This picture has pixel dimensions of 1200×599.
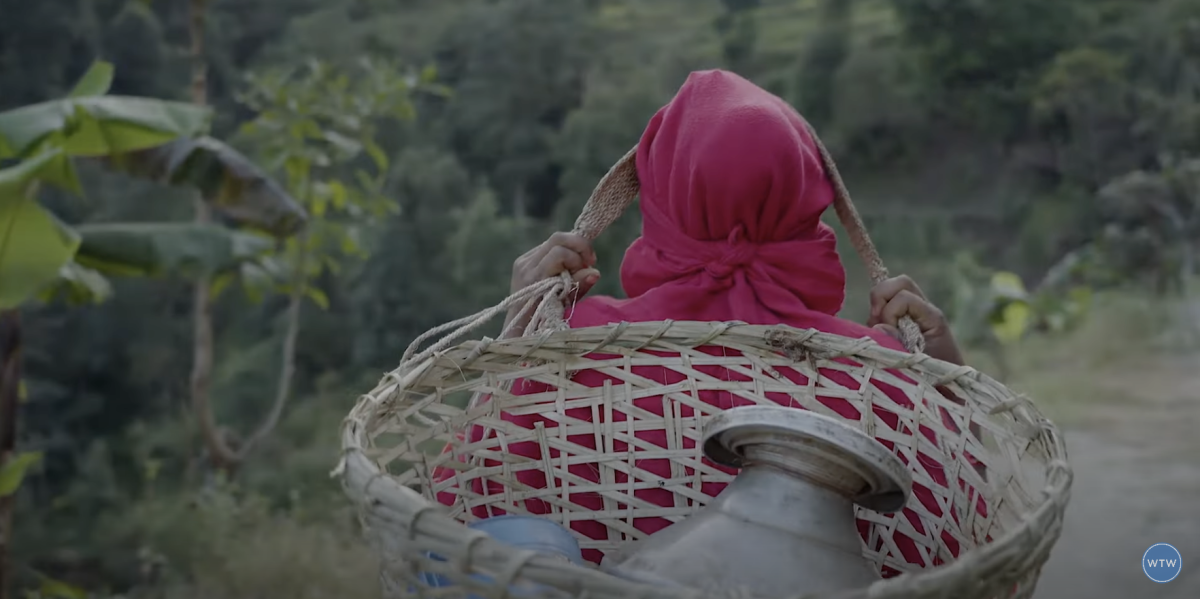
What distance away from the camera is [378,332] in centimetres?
258

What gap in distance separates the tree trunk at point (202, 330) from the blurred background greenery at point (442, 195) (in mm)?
13

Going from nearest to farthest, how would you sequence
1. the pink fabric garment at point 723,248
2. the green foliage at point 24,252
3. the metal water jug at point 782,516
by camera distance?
the metal water jug at point 782,516 → the pink fabric garment at point 723,248 → the green foliage at point 24,252

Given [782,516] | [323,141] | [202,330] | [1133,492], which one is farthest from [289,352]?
[782,516]

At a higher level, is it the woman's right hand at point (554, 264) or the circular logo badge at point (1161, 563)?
the woman's right hand at point (554, 264)

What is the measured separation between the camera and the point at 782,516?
59 centimetres

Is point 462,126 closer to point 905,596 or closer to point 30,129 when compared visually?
point 30,129

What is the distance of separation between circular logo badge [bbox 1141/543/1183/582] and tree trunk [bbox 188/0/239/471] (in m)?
1.89

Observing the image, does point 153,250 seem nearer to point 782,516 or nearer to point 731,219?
point 731,219

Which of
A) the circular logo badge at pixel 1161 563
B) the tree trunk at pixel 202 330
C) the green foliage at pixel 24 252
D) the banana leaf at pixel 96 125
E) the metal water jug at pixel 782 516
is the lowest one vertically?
the circular logo badge at pixel 1161 563

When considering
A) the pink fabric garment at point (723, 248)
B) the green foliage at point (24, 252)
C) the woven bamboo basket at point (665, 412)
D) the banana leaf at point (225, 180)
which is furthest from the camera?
the banana leaf at point (225, 180)

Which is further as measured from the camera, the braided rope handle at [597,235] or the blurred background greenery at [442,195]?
the blurred background greenery at [442,195]

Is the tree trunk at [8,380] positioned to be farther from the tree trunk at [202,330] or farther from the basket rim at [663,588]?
the basket rim at [663,588]

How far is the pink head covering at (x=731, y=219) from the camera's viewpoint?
84 cm

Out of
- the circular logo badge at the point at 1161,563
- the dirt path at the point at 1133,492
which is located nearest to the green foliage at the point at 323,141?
the dirt path at the point at 1133,492
